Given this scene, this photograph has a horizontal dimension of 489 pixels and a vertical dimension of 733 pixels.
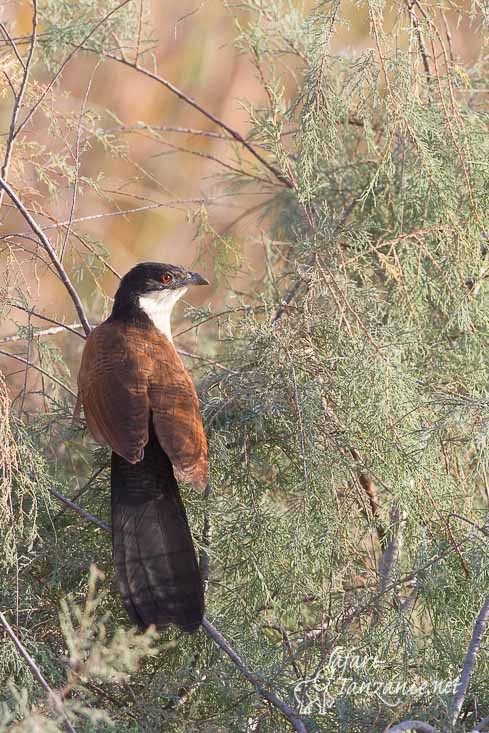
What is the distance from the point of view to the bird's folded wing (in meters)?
1.93

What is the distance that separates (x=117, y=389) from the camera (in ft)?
6.61

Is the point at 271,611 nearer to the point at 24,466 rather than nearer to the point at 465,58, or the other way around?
the point at 24,466

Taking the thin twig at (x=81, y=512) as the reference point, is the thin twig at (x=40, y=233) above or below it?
above

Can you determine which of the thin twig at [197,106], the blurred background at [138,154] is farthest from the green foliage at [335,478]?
the thin twig at [197,106]

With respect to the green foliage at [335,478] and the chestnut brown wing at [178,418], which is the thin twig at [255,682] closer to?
the green foliage at [335,478]

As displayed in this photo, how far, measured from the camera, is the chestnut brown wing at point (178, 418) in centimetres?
183

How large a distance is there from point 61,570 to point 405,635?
0.65 m

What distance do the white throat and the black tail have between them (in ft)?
1.60

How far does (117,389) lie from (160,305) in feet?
1.36

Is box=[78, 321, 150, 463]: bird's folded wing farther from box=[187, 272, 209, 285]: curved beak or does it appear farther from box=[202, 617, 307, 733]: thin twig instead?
box=[202, 617, 307, 733]: thin twig

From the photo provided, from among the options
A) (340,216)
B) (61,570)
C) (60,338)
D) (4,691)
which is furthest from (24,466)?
(60,338)

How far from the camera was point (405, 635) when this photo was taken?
5.48 feet

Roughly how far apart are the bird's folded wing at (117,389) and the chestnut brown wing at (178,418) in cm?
2

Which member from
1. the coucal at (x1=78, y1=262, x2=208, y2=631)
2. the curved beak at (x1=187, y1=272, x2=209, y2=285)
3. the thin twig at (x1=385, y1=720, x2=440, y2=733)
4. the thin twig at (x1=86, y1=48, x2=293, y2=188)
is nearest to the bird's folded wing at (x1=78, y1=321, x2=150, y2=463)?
the coucal at (x1=78, y1=262, x2=208, y2=631)
